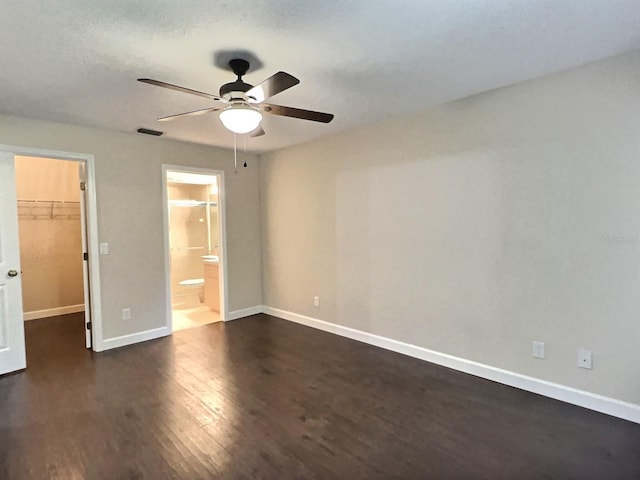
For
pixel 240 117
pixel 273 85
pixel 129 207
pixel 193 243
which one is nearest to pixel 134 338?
pixel 129 207

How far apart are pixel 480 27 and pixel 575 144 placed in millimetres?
1207

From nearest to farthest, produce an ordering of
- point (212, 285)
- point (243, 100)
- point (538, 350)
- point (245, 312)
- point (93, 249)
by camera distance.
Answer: point (243, 100)
point (538, 350)
point (93, 249)
point (245, 312)
point (212, 285)

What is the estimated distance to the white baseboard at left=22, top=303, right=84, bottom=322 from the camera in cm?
534

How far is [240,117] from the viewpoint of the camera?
2.27 metres

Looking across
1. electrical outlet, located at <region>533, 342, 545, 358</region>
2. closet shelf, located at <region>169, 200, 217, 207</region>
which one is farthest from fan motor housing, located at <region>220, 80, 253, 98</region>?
closet shelf, located at <region>169, 200, 217, 207</region>

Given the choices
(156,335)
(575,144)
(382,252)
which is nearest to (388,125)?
(382,252)

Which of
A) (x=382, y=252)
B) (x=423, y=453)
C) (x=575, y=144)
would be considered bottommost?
(x=423, y=453)

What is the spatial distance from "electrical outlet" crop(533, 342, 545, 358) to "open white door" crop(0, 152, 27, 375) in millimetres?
4488

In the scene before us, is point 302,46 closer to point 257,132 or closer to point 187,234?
point 257,132

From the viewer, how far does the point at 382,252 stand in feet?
12.7

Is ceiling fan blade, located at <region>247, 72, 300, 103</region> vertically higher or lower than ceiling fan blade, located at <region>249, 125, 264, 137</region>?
higher

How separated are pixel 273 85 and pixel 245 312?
382cm

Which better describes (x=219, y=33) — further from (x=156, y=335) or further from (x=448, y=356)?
(x=156, y=335)

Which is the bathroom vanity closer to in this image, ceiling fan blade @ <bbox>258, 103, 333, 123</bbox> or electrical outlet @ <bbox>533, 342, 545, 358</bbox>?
ceiling fan blade @ <bbox>258, 103, 333, 123</bbox>
